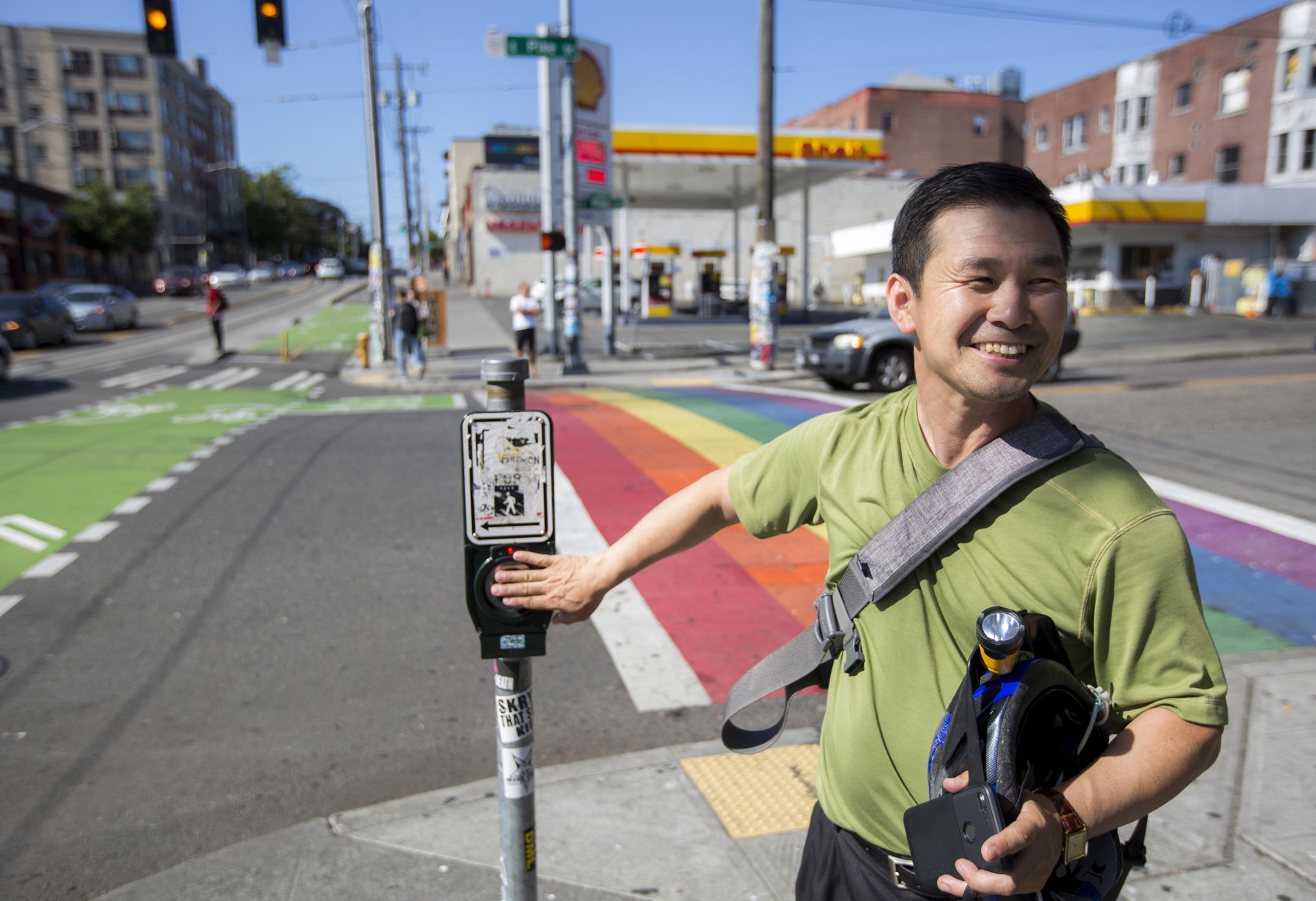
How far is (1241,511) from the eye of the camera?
7348mm

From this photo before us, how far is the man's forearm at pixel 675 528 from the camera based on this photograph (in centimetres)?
195

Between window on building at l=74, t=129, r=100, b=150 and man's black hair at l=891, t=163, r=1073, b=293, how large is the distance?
91121mm

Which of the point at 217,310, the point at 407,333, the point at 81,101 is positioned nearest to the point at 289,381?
the point at 407,333

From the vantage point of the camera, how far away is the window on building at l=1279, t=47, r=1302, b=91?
36344 millimetres

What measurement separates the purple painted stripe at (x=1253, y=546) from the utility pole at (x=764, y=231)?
12238 millimetres

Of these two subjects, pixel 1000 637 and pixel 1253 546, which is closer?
pixel 1000 637

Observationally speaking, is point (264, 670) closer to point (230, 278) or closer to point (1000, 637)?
point (1000, 637)

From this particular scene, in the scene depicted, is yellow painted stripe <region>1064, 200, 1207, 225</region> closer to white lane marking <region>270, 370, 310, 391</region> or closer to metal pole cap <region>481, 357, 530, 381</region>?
white lane marking <region>270, 370, 310, 391</region>

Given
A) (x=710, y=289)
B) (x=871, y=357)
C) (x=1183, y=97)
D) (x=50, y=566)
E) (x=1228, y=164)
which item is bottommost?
(x=50, y=566)

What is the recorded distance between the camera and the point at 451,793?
3.54m

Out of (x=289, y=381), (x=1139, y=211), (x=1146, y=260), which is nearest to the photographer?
(x=289, y=381)

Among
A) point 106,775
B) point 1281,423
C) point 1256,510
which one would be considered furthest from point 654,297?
point 106,775

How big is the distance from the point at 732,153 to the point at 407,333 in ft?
43.7

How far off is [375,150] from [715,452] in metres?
16.1
